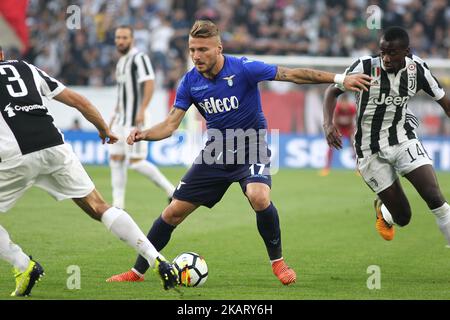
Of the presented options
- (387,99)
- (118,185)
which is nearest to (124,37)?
(118,185)

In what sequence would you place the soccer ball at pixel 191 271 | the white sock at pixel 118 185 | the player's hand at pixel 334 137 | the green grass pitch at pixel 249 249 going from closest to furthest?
the green grass pitch at pixel 249 249 < the soccer ball at pixel 191 271 < the player's hand at pixel 334 137 < the white sock at pixel 118 185

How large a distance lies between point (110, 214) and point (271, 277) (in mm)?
1918

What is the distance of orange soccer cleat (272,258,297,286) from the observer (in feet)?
26.6

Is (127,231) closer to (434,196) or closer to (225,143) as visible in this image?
(225,143)

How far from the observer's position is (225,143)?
8.24m

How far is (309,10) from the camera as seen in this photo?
26.4 meters

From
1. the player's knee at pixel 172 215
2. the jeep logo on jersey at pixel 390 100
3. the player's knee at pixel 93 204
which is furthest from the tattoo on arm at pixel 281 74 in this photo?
the player's knee at pixel 93 204

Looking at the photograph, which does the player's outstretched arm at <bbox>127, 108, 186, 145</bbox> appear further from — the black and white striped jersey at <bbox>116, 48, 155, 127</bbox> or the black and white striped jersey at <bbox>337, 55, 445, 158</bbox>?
the black and white striped jersey at <bbox>116, 48, 155, 127</bbox>

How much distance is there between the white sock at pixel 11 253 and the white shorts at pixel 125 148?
20.4 feet

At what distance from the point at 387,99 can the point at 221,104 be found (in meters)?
1.80

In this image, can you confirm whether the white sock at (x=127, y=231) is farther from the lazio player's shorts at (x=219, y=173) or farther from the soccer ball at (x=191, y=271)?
the lazio player's shorts at (x=219, y=173)

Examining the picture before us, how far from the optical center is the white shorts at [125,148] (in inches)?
547

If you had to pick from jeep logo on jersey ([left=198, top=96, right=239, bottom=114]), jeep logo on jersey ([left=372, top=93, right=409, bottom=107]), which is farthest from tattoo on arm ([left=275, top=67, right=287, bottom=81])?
jeep logo on jersey ([left=372, top=93, right=409, bottom=107])

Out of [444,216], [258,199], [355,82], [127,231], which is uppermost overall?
[355,82]
